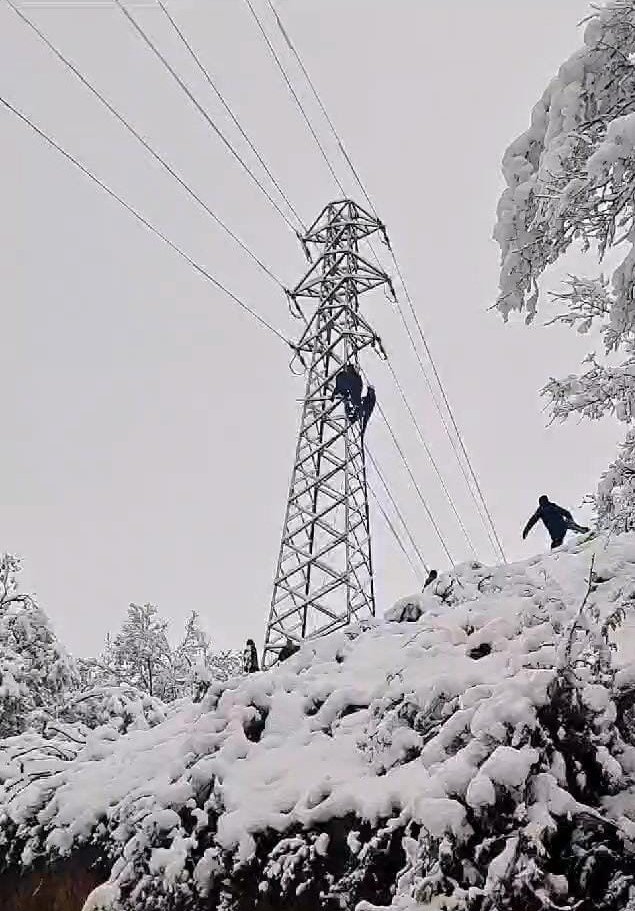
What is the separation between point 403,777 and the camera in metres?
4.27

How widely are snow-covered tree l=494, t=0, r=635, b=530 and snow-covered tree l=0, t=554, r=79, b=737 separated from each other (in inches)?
473

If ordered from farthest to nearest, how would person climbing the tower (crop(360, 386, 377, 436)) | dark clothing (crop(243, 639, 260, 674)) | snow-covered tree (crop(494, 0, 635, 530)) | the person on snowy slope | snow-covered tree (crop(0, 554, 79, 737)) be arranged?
snow-covered tree (crop(0, 554, 79, 737)) → person climbing the tower (crop(360, 386, 377, 436)) → the person on snowy slope → dark clothing (crop(243, 639, 260, 674)) → snow-covered tree (crop(494, 0, 635, 530))

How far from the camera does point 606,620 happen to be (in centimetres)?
407

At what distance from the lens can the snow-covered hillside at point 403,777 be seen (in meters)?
3.63

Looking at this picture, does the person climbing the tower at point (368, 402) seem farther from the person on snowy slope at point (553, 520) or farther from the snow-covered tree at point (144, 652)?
the snow-covered tree at point (144, 652)

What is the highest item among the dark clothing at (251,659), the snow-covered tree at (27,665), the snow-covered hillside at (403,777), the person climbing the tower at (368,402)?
the person climbing the tower at (368,402)

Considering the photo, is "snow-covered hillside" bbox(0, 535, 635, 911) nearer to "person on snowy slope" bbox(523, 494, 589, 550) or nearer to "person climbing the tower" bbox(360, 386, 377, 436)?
"person on snowy slope" bbox(523, 494, 589, 550)

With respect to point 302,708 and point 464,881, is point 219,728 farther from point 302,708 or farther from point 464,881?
point 464,881

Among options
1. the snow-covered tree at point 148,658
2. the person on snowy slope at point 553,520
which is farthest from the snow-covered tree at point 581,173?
the snow-covered tree at point 148,658

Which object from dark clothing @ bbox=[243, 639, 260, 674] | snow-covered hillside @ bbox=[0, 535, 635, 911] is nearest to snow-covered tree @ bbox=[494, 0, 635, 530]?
snow-covered hillside @ bbox=[0, 535, 635, 911]

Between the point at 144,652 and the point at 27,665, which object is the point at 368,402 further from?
the point at 144,652

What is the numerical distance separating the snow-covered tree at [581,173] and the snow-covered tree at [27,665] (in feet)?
39.4

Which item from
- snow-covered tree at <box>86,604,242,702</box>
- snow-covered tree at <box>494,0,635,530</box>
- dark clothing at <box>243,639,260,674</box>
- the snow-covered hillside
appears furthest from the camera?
snow-covered tree at <box>86,604,242,702</box>

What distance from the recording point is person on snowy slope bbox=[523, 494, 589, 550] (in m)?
8.98
